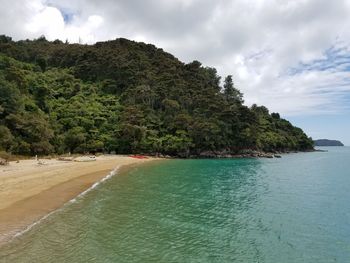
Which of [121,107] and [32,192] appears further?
[121,107]

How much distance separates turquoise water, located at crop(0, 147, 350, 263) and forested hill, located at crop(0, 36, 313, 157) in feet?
119

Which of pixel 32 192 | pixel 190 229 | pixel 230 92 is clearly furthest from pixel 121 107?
pixel 190 229

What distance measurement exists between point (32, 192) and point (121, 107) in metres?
68.2

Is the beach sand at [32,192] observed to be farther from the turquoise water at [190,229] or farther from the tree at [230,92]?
the tree at [230,92]

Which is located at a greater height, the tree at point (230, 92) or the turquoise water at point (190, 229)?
the tree at point (230, 92)

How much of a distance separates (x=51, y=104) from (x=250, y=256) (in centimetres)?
7713

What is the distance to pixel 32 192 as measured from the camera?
995 inches

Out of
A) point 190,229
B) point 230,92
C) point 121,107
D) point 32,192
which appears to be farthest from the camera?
point 230,92

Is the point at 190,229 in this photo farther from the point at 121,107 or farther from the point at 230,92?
the point at 230,92

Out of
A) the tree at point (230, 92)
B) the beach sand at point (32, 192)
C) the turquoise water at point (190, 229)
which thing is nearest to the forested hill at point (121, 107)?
the tree at point (230, 92)

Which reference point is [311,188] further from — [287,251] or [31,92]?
[31,92]

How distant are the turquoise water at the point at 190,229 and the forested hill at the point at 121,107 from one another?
36418 millimetres

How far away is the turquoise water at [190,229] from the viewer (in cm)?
1352

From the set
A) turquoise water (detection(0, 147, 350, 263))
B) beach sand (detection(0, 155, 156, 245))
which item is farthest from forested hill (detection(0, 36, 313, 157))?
turquoise water (detection(0, 147, 350, 263))
